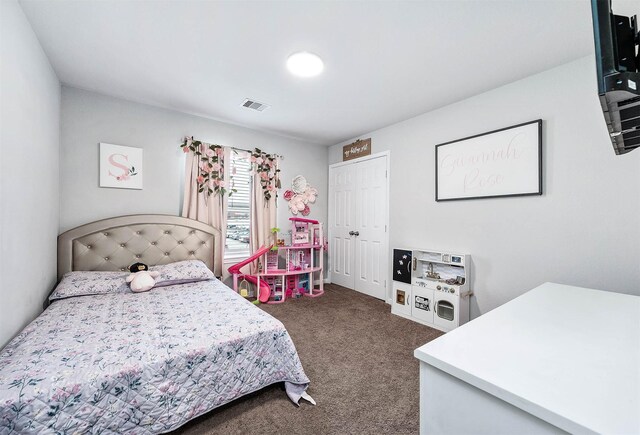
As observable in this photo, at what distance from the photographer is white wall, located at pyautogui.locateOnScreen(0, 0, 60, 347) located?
144cm

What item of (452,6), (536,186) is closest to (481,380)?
(452,6)

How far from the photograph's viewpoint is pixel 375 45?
76.8 inches

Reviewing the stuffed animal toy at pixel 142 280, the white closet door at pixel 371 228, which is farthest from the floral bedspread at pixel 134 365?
the white closet door at pixel 371 228

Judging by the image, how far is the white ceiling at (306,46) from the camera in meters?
1.64

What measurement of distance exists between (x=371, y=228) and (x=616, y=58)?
3.30m

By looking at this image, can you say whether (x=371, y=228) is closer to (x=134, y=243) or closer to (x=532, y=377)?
(x=134, y=243)

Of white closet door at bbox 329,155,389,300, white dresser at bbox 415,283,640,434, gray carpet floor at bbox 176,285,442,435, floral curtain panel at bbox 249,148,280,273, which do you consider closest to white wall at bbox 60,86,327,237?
floral curtain panel at bbox 249,148,280,273

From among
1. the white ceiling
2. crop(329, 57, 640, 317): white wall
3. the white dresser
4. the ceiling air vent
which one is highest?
the white ceiling

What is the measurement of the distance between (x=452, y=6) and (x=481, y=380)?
1962 millimetres

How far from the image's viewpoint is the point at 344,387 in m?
1.82

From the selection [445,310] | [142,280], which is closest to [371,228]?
[445,310]

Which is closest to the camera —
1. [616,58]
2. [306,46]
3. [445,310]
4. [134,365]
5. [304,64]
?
[616,58]

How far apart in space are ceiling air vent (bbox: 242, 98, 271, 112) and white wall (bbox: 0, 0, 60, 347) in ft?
5.22

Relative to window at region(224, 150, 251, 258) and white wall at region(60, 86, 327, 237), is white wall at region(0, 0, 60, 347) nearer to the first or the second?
white wall at region(60, 86, 327, 237)
